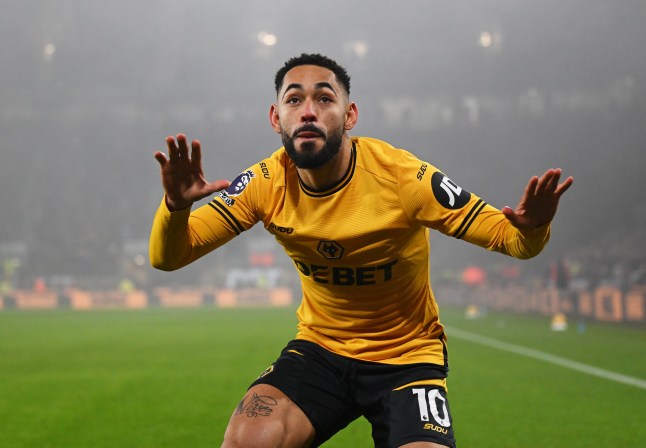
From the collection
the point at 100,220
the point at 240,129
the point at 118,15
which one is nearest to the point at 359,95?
the point at 240,129

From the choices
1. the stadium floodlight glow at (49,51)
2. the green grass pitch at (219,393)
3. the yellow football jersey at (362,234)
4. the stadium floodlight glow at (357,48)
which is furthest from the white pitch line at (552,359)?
the stadium floodlight glow at (49,51)

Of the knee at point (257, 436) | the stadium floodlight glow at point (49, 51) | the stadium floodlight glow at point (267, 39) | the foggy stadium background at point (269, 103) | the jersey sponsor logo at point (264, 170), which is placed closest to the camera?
the knee at point (257, 436)

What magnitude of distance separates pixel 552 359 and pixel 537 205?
30.9 feet

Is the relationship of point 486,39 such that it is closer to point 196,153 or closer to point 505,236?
point 505,236

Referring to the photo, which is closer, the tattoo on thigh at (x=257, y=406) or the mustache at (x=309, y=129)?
the tattoo on thigh at (x=257, y=406)

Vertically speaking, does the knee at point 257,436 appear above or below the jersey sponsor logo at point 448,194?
below

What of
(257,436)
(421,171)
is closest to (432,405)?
(257,436)

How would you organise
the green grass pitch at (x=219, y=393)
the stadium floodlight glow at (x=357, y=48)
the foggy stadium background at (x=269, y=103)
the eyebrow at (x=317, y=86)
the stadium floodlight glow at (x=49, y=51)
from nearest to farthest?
the eyebrow at (x=317, y=86), the green grass pitch at (x=219, y=393), the foggy stadium background at (x=269, y=103), the stadium floodlight glow at (x=357, y=48), the stadium floodlight glow at (x=49, y=51)

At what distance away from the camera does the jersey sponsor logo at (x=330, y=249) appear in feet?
12.7

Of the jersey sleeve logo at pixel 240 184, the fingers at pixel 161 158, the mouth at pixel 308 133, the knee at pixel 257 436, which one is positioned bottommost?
the knee at pixel 257 436

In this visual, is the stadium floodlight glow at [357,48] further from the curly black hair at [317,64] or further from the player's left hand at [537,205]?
the player's left hand at [537,205]

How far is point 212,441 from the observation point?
620cm

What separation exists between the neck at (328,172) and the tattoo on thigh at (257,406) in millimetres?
1113

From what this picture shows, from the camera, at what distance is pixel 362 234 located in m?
3.84
